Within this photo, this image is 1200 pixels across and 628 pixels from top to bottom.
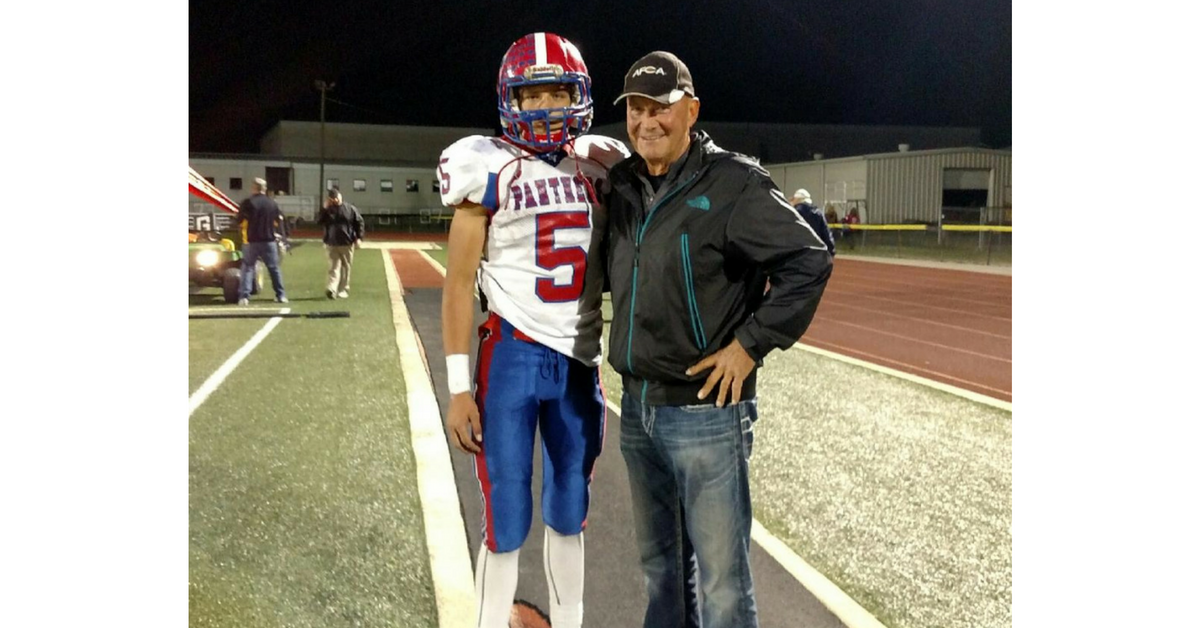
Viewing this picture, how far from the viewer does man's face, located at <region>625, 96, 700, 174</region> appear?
6.24ft

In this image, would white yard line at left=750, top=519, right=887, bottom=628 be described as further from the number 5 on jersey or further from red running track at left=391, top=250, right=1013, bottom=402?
A: red running track at left=391, top=250, right=1013, bottom=402

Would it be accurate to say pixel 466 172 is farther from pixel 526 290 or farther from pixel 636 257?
pixel 636 257

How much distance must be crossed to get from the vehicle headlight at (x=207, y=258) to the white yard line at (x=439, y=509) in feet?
15.6

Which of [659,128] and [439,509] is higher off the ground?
[659,128]

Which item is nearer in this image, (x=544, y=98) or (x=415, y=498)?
(x=544, y=98)

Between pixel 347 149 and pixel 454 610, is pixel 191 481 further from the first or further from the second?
pixel 347 149

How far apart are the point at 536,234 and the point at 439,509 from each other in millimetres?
1526

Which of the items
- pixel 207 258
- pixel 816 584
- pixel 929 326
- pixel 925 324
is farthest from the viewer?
pixel 207 258

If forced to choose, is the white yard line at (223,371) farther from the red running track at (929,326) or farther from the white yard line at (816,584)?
the red running track at (929,326)

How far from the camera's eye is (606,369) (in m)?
6.05

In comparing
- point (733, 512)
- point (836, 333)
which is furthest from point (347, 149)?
point (733, 512)

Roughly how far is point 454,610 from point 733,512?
958mm

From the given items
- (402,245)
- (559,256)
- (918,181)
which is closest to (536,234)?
(559,256)

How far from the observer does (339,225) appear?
9.93 meters
